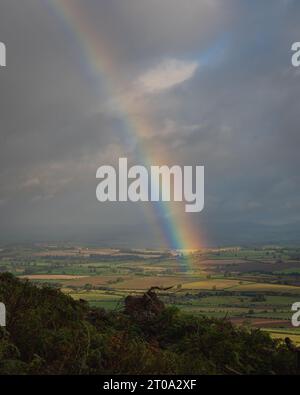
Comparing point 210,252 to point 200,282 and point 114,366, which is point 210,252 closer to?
point 200,282

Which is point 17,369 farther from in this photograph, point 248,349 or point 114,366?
point 248,349

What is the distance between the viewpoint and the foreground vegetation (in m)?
8.38

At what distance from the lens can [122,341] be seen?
9.52 metres

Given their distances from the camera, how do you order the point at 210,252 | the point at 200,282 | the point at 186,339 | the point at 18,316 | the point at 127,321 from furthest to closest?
the point at 210,252
the point at 200,282
the point at 127,321
the point at 186,339
the point at 18,316

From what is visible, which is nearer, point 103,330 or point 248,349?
point 248,349

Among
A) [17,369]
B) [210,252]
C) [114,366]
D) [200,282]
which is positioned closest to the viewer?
[17,369]

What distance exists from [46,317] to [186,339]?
3.18m

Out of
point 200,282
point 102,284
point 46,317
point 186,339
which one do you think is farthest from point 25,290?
point 200,282

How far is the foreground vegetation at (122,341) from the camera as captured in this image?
8.38 metres
